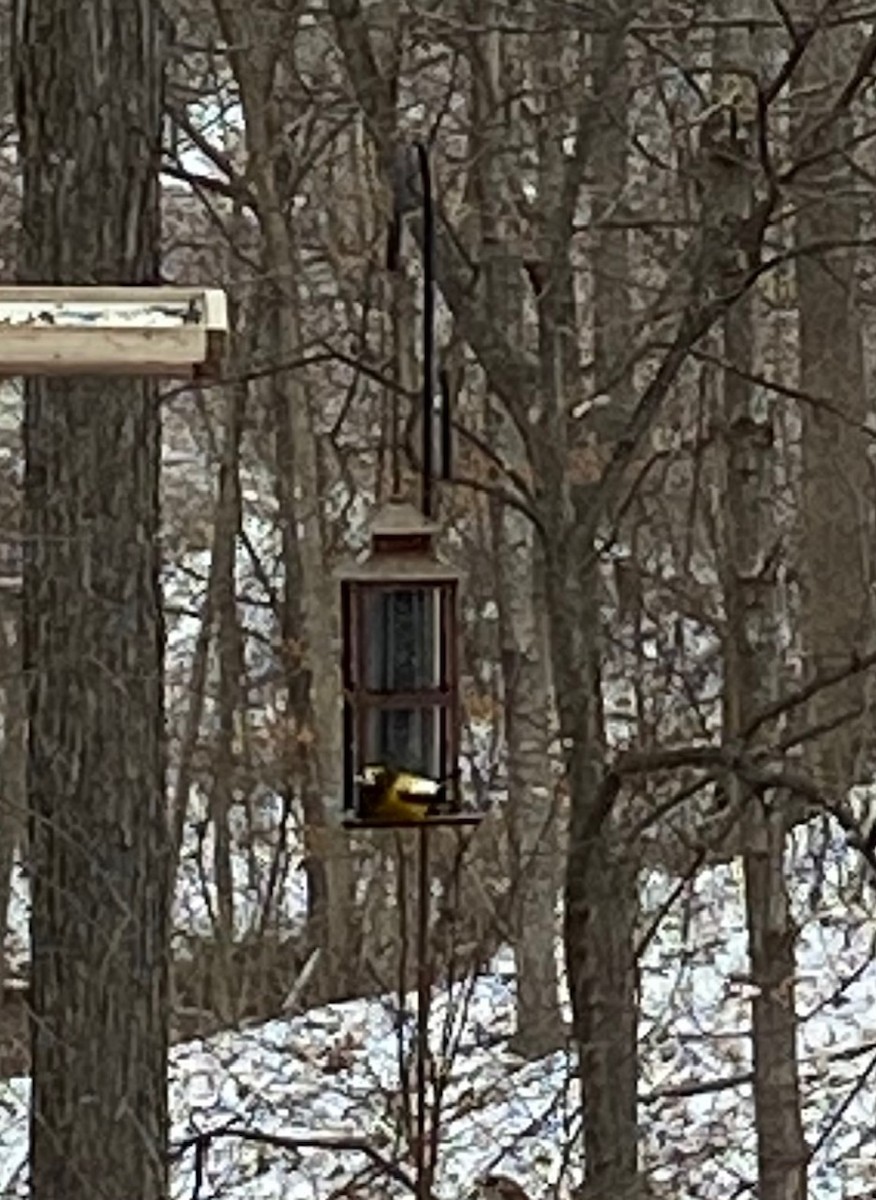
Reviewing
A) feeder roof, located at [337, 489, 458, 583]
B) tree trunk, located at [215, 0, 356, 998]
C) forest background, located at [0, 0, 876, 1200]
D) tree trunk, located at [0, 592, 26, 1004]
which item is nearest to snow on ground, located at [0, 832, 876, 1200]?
forest background, located at [0, 0, 876, 1200]

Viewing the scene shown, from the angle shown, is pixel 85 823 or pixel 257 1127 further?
pixel 257 1127

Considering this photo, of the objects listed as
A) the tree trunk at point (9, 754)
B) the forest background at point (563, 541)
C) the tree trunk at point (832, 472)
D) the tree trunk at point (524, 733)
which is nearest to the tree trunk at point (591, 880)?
the forest background at point (563, 541)

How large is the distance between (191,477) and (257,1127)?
6.66 metres

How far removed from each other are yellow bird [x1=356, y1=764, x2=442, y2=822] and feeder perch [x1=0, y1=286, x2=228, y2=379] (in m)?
1.44

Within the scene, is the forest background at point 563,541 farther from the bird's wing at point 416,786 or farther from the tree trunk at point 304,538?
the bird's wing at point 416,786

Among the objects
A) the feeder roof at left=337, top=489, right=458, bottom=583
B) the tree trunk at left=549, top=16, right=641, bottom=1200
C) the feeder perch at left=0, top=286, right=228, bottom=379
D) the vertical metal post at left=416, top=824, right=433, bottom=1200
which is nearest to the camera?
the feeder perch at left=0, top=286, right=228, bottom=379

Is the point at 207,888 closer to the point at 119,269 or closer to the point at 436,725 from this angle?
the point at 119,269

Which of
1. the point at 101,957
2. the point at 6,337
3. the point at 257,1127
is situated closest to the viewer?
the point at 6,337

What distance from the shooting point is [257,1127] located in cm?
893

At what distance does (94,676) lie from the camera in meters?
5.09

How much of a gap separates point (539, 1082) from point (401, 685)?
5206 millimetres

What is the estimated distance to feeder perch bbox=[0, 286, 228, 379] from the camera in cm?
245

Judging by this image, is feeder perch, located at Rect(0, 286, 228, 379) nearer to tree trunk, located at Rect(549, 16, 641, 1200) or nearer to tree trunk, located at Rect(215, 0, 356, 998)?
tree trunk, located at Rect(549, 16, 641, 1200)

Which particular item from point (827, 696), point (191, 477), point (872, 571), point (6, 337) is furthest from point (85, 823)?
point (191, 477)
